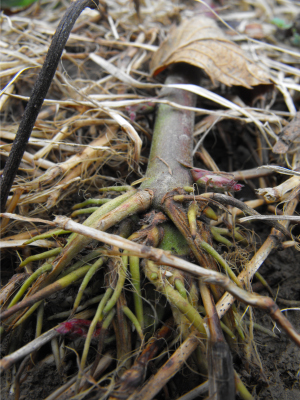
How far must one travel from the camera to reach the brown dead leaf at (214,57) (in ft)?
4.69

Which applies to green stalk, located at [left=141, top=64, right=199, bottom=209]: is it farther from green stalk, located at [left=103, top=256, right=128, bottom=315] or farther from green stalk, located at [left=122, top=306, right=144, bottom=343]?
green stalk, located at [left=122, top=306, right=144, bottom=343]

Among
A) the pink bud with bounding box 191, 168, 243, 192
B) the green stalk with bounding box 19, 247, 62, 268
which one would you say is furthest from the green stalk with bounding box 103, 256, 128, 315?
the pink bud with bounding box 191, 168, 243, 192

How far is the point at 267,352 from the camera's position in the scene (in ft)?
3.40

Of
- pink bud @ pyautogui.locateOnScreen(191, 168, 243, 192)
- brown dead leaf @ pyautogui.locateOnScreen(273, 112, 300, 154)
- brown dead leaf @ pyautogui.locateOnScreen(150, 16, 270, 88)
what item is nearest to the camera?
pink bud @ pyautogui.locateOnScreen(191, 168, 243, 192)

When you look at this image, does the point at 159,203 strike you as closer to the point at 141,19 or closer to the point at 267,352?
the point at 267,352

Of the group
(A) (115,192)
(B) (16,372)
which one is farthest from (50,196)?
(B) (16,372)

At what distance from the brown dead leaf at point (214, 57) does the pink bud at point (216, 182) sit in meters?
0.60

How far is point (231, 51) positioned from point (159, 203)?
101 centimetres

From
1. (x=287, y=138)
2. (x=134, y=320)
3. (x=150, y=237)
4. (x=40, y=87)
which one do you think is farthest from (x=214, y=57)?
(x=134, y=320)

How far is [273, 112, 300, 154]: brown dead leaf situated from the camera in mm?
1287

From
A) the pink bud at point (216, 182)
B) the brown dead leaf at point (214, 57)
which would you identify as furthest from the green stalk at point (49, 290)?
the brown dead leaf at point (214, 57)

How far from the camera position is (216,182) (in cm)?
108

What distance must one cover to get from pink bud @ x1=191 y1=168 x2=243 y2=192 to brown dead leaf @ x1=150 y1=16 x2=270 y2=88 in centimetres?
60

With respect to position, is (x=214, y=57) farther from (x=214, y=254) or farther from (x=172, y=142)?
(x=214, y=254)
